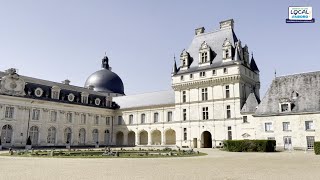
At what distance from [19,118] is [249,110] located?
33169 millimetres

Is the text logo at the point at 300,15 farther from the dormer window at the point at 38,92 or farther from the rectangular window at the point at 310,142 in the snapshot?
the dormer window at the point at 38,92

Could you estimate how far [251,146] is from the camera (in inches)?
1219

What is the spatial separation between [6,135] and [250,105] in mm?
34638

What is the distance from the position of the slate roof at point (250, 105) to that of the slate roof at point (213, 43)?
5.92m

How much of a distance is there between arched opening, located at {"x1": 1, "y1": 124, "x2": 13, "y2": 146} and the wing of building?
132mm

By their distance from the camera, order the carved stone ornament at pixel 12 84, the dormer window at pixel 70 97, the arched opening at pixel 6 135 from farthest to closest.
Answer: the dormer window at pixel 70 97
the carved stone ornament at pixel 12 84
the arched opening at pixel 6 135

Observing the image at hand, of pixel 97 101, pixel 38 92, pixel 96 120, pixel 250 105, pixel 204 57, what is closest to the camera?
pixel 250 105

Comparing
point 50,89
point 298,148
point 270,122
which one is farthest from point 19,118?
point 298,148

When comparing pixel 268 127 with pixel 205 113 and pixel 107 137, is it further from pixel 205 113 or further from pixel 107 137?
pixel 107 137

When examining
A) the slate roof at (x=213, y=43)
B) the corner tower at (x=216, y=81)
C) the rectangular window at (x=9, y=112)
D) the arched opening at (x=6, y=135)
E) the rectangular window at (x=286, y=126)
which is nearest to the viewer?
the rectangular window at (x=286, y=126)

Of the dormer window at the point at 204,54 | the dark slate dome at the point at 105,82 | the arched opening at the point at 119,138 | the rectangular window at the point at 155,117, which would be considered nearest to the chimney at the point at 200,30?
the dormer window at the point at 204,54

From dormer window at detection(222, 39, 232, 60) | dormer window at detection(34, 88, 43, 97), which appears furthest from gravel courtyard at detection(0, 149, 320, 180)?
dormer window at detection(34, 88, 43, 97)

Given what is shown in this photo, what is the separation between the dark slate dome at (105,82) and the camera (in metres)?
67.9

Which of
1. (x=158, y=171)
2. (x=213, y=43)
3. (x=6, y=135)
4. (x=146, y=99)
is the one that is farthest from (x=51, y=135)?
(x=158, y=171)
